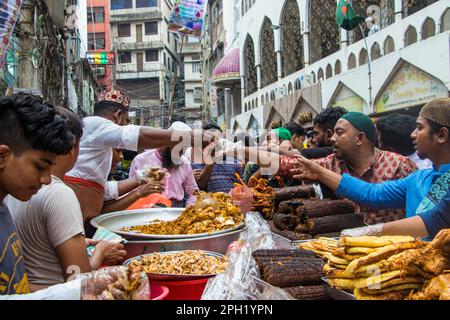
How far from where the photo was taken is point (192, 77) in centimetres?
4797

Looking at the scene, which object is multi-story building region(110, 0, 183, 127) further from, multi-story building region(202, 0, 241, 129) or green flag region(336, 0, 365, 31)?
green flag region(336, 0, 365, 31)

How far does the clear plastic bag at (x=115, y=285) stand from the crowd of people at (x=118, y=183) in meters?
0.07

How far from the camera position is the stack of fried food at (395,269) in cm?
137

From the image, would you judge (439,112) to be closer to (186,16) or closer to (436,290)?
(436,290)

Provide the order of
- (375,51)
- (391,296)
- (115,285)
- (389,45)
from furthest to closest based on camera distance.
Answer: (375,51) → (389,45) → (391,296) → (115,285)

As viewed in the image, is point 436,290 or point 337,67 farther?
point 337,67

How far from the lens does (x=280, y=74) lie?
16469 mm

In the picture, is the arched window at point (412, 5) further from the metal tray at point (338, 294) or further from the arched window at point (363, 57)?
the metal tray at point (338, 294)

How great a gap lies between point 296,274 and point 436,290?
60cm

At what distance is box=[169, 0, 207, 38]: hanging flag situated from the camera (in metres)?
19.9

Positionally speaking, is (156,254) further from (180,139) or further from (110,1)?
(110,1)

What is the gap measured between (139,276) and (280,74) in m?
15.9

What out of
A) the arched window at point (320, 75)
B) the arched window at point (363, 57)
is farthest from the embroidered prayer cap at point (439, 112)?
the arched window at point (320, 75)

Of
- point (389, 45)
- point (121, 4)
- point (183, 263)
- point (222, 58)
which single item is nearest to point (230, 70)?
point (222, 58)
